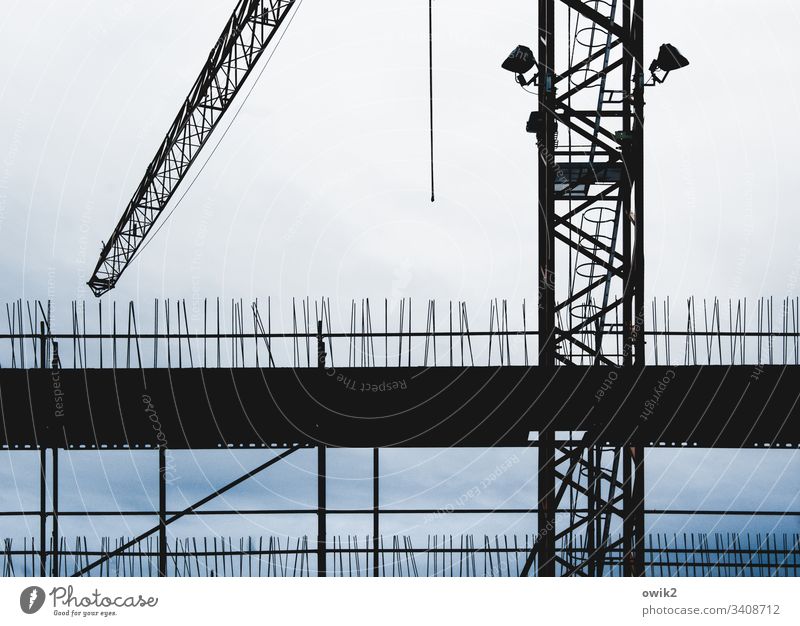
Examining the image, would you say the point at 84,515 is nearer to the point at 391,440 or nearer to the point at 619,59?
the point at 391,440

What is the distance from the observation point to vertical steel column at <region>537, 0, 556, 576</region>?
1672 centimetres

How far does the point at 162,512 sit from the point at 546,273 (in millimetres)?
7285

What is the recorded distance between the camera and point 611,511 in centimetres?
1669

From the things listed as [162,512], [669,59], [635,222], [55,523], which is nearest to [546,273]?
[635,222]

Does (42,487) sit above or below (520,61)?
below

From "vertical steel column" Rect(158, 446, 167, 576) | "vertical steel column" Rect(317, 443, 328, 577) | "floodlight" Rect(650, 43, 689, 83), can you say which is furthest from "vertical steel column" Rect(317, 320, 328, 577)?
"floodlight" Rect(650, 43, 689, 83)

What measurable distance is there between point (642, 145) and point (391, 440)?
614cm

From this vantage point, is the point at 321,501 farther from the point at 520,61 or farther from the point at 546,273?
the point at 520,61

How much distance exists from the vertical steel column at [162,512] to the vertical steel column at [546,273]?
589cm

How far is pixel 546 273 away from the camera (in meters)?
17.5

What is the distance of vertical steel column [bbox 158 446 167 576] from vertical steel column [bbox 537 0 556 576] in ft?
19.3

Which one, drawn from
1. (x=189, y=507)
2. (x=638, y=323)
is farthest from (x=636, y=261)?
(x=189, y=507)

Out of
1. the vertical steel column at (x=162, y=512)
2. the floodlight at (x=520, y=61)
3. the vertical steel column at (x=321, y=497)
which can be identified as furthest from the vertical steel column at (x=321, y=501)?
the floodlight at (x=520, y=61)

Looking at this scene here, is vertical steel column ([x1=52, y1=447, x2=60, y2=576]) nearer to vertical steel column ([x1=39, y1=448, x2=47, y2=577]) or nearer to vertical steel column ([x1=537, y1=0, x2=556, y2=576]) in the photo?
vertical steel column ([x1=39, y1=448, x2=47, y2=577])
